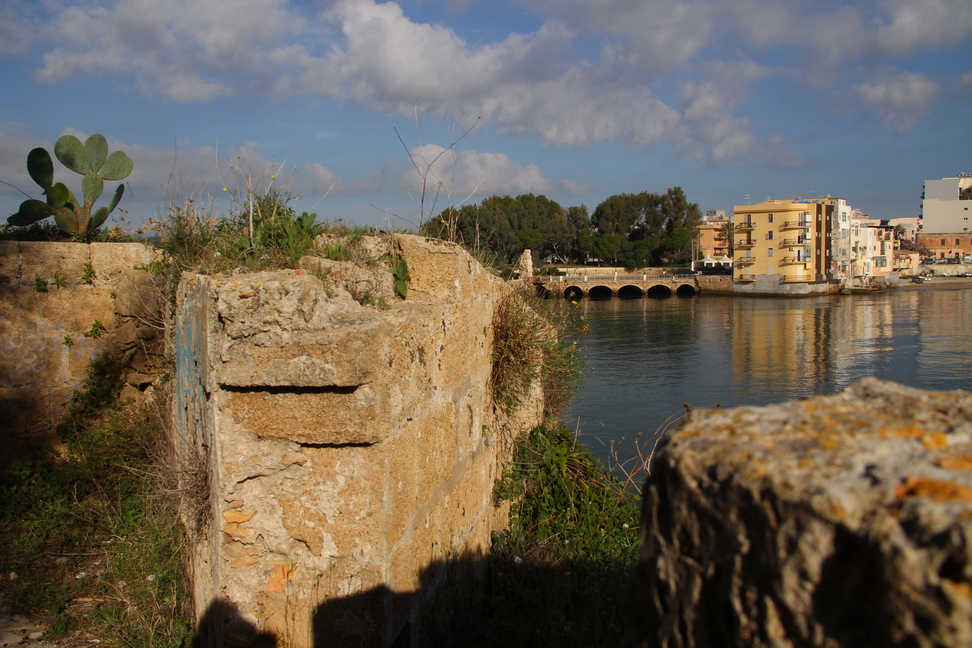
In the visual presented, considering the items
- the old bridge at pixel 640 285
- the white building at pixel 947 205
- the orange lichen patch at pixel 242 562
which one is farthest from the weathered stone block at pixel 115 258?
the white building at pixel 947 205

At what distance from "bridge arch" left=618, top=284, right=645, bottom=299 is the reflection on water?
16.6 meters

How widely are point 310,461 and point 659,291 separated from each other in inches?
2481

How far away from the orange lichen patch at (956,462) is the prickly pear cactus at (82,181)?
708cm

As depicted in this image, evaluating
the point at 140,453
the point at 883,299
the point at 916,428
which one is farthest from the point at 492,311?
the point at 883,299

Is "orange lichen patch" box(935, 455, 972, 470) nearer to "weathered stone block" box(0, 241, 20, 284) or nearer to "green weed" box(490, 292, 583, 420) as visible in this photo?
"green weed" box(490, 292, 583, 420)

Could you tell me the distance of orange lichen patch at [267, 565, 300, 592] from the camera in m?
2.79

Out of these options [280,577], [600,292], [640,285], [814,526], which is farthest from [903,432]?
[600,292]

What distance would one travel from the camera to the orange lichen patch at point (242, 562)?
9.14 ft

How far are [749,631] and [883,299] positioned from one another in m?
59.8

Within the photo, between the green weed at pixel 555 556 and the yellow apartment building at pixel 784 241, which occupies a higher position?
the yellow apartment building at pixel 784 241

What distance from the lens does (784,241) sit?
6366 centimetres

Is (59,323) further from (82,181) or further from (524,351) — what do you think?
(524,351)

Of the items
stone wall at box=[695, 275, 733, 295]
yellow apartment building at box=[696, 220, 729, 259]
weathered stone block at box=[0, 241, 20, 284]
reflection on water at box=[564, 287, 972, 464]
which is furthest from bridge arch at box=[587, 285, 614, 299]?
weathered stone block at box=[0, 241, 20, 284]

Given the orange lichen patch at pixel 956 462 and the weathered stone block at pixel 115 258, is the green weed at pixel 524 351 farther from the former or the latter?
the orange lichen patch at pixel 956 462
